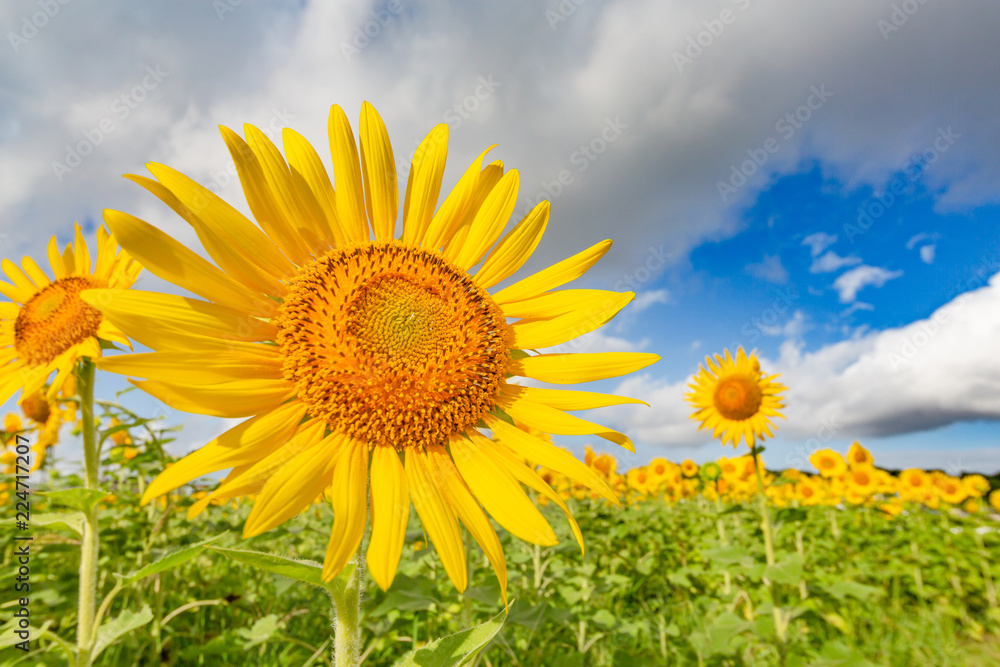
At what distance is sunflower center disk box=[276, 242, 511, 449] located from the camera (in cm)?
165

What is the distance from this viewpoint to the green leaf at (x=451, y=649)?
58.0 inches

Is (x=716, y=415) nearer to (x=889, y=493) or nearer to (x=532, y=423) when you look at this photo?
(x=532, y=423)

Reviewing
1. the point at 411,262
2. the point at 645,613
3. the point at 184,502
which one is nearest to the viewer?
the point at 411,262

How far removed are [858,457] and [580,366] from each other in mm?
10357

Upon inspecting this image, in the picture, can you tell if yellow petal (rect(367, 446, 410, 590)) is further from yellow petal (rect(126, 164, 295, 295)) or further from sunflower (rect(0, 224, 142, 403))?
sunflower (rect(0, 224, 142, 403))

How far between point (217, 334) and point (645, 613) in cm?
580

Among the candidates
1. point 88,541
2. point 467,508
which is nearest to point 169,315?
point 467,508

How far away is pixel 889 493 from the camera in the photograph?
10945 millimetres

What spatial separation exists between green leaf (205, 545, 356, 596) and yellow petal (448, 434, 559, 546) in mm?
418

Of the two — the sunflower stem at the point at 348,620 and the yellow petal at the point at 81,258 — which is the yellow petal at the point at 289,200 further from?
the yellow petal at the point at 81,258

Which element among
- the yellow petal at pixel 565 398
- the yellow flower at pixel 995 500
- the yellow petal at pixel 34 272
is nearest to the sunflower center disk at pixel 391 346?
the yellow petal at pixel 565 398

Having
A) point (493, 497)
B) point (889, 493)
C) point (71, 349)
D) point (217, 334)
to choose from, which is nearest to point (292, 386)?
point (217, 334)

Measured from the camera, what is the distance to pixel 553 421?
1.86 metres

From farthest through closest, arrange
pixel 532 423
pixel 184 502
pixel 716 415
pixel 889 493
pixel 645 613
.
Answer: pixel 889 493, pixel 716 415, pixel 645 613, pixel 184 502, pixel 532 423
